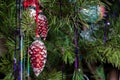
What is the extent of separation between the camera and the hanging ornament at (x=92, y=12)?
54 centimetres

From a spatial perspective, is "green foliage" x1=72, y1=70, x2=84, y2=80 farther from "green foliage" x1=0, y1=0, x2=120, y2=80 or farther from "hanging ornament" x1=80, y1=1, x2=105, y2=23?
"hanging ornament" x1=80, y1=1, x2=105, y2=23

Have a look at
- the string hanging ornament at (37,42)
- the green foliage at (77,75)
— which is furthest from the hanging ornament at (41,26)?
the green foliage at (77,75)

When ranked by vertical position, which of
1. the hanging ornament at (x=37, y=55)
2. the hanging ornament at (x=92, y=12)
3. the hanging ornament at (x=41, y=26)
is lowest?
the hanging ornament at (x=37, y=55)

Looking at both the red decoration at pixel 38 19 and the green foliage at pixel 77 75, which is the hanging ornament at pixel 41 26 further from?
the green foliage at pixel 77 75

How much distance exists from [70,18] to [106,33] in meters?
0.10

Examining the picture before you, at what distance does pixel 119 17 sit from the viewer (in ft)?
1.99

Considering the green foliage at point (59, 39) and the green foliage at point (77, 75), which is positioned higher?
the green foliage at point (59, 39)

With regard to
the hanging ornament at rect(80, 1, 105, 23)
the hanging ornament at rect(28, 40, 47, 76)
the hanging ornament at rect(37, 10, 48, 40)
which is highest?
the hanging ornament at rect(80, 1, 105, 23)

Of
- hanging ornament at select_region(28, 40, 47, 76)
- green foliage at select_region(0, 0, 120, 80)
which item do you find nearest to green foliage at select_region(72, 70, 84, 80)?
green foliage at select_region(0, 0, 120, 80)

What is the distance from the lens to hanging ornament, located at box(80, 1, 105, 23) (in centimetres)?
54

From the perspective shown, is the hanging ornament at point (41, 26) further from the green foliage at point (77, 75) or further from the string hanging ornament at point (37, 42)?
the green foliage at point (77, 75)

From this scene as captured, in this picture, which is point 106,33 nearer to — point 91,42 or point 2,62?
point 91,42

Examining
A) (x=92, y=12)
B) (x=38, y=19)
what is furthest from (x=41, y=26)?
(x=92, y=12)

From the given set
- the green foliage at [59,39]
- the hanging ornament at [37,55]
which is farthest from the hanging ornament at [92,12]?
the hanging ornament at [37,55]
